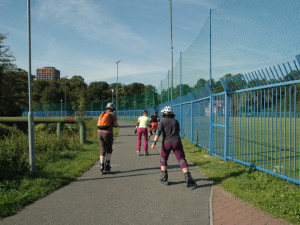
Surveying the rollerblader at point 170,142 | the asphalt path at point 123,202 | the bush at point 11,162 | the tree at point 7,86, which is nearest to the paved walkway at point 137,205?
the asphalt path at point 123,202

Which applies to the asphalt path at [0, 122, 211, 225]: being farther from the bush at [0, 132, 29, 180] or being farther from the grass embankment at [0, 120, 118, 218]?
the bush at [0, 132, 29, 180]

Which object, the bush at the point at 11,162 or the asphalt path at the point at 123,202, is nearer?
the asphalt path at the point at 123,202

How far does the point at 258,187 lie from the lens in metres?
4.92

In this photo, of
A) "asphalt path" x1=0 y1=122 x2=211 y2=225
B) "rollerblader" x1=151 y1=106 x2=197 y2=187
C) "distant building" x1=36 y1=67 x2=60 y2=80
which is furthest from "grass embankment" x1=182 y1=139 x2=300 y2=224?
"distant building" x1=36 y1=67 x2=60 y2=80

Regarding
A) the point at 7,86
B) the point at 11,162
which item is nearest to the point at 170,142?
the point at 11,162

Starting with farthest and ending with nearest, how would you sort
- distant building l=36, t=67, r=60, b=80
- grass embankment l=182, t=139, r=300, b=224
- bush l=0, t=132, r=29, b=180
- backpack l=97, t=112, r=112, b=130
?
1. distant building l=36, t=67, r=60, b=80
2. backpack l=97, t=112, r=112, b=130
3. bush l=0, t=132, r=29, b=180
4. grass embankment l=182, t=139, r=300, b=224

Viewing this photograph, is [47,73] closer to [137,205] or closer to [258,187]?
[137,205]

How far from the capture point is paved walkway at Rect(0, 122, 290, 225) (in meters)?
3.71

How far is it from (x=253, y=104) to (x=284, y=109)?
1.18 m

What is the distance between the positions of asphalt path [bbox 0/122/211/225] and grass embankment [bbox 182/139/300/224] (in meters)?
0.43

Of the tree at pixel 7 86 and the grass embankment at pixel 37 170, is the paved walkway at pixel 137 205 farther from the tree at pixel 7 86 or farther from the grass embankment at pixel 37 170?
the tree at pixel 7 86

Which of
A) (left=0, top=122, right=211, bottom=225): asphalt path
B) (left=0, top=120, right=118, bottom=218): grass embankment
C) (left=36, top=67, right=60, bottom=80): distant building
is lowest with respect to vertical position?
(left=0, top=122, right=211, bottom=225): asphalt path

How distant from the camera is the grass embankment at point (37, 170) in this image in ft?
14.8

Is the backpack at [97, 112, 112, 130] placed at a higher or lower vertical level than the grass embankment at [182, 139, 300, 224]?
higher
